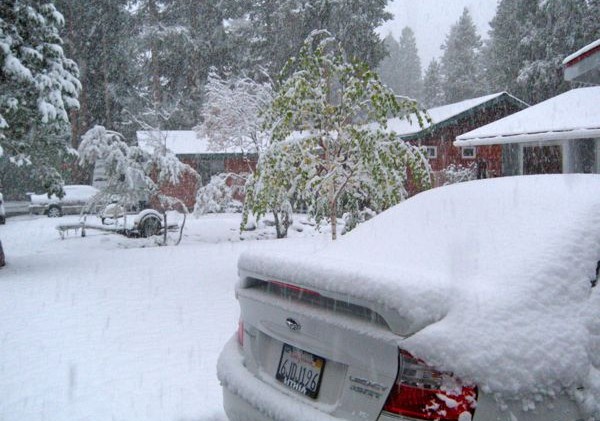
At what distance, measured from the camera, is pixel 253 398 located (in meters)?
2.68

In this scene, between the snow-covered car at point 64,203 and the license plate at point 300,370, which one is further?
the snow-covered car at point 64,203

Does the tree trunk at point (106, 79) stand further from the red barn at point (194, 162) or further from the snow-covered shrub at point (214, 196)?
the snow-covered shrub at point (214, 196)

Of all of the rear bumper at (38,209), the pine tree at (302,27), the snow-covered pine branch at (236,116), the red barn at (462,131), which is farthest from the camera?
the pine tree at (302,27)

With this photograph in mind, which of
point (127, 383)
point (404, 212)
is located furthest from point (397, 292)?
point (127, 383)

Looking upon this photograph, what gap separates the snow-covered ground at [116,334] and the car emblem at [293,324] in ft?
5.50

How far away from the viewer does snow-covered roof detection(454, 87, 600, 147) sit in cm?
1144

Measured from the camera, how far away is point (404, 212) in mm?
3348

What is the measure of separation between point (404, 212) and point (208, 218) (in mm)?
19742

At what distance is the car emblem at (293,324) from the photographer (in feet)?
8.32

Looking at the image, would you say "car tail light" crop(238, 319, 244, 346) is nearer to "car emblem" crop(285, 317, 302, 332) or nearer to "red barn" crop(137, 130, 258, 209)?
"car emblem" crop(285, 317, 302, 332)

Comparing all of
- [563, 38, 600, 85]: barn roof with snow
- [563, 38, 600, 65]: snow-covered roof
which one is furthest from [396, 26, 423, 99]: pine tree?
[563, 38, 600, 65]: snow-covered roof

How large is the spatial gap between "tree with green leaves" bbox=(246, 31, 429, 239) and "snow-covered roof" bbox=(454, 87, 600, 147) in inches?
211

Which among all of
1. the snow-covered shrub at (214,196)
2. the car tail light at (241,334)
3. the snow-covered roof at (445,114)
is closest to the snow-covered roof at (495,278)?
the car tail light at (241,334)

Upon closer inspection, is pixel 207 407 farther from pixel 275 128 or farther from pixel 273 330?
pixel 275 128
